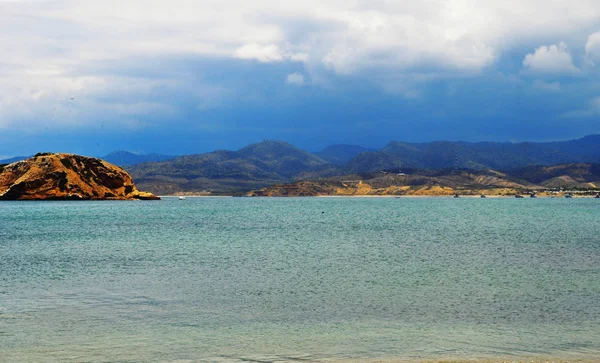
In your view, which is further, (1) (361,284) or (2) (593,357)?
(1) (361,284)

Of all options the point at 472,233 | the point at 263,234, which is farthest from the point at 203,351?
the point at 472,233

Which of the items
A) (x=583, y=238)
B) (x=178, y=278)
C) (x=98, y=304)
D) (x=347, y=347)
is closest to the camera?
(x=347, y=347)

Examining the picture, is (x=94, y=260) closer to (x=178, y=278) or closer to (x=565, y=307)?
(x=178, y=278)

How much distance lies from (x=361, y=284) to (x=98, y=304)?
19.5m

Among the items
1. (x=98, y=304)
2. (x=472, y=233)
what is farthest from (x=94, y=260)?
(x=472, y=233)

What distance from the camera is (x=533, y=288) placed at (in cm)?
4406

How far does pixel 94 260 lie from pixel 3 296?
72.9 ft

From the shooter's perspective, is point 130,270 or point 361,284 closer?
point 361,284

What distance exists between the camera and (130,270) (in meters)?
55.1

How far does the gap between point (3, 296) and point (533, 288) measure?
37.8 metres

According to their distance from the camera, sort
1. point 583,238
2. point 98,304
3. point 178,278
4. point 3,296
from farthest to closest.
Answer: point 583,238, point 178,278, point 3,296, point 98,304

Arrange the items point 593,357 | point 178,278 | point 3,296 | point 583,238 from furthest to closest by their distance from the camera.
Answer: point 583,238, point 178,278, point 3,296, point 593,357

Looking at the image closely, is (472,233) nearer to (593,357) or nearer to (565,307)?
(565,307)

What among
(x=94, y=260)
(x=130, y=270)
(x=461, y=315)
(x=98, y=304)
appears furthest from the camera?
(x=94, y=260)
